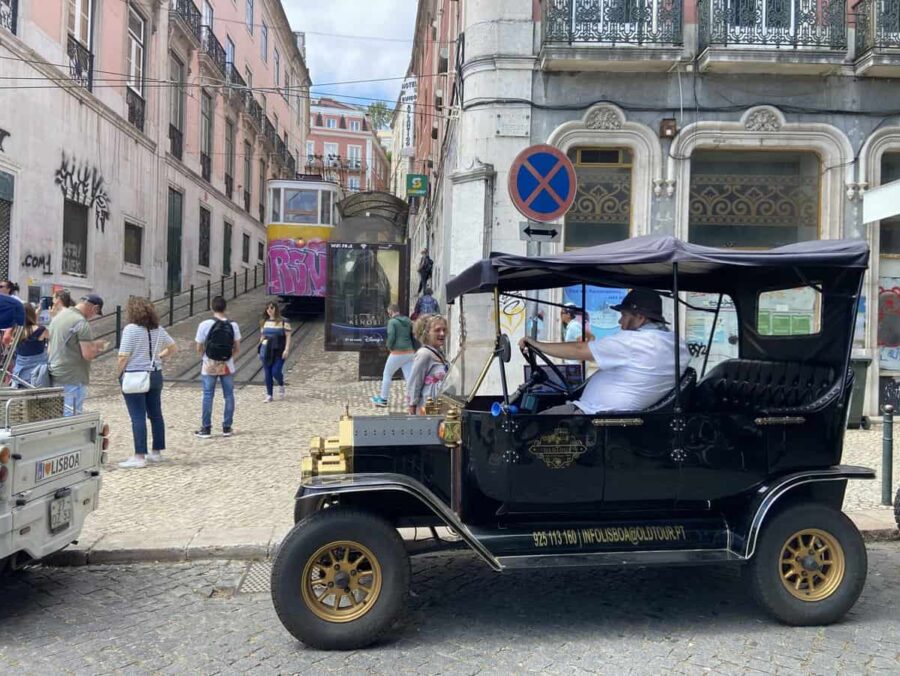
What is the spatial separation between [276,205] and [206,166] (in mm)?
8223

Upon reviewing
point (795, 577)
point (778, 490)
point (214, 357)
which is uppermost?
point (214, 357)

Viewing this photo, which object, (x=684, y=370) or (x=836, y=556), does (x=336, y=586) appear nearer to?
(x=684, y=370)

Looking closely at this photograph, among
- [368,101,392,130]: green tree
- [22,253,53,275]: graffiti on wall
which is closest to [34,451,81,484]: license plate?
[22,253,53,275]: graffiti on wall

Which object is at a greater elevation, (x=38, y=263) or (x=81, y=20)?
(x=81, y=20)

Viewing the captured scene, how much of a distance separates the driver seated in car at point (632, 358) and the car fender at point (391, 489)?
0.79m

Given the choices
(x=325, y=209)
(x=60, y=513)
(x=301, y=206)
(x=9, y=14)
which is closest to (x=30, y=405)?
(x=60, y=513)

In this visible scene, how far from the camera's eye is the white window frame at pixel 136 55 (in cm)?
2162

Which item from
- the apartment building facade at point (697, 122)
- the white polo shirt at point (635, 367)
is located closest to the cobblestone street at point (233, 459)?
the white polo shirt at point (635, 367)

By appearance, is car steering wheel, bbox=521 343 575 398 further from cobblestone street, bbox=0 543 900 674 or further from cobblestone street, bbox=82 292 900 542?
cobblestone street, bbox=82 292 900 542

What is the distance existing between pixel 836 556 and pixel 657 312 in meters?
1.58

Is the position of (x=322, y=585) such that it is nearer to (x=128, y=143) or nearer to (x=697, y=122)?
(x=697, y=122)

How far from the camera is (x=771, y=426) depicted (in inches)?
160

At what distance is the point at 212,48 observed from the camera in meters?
29.1

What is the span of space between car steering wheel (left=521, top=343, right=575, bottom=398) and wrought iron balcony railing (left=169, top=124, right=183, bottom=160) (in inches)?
913
